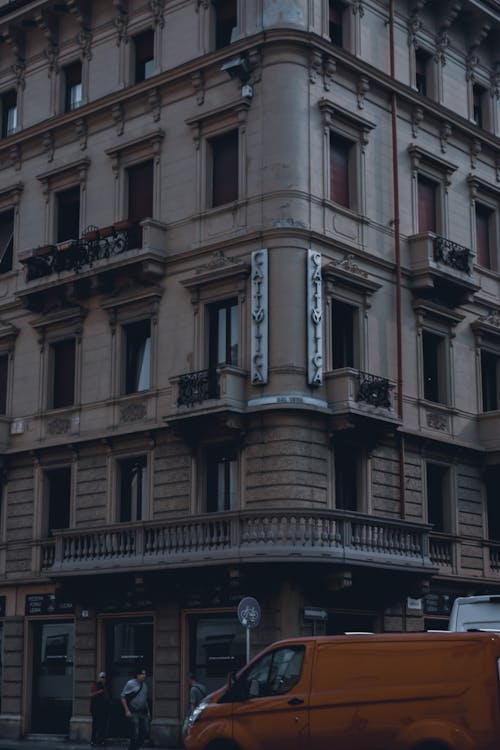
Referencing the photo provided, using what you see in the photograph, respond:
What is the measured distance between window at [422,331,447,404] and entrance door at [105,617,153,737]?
953cm

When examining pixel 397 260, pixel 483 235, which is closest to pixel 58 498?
pixel 397 260

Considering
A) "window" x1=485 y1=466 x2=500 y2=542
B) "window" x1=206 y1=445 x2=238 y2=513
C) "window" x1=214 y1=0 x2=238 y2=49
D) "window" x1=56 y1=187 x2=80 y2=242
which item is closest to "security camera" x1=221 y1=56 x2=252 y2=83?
"window" x1=214 y1=0 x2=238 y2=49

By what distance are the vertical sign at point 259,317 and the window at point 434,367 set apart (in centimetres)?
Result: 590

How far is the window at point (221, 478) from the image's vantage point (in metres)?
29.6

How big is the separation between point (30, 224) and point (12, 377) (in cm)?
443

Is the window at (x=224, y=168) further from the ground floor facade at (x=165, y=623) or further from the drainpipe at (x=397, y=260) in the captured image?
the ground floor facade at (x=165, y=623)

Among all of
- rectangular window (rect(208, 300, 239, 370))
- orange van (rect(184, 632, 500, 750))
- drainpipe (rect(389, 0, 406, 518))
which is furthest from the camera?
drainpipe (rect(389, 0, 406, 518))

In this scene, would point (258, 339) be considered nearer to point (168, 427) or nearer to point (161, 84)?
point (168, 427)

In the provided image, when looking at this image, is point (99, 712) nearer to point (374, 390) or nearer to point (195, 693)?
point (195, 693)

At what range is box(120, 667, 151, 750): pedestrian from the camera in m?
25.5

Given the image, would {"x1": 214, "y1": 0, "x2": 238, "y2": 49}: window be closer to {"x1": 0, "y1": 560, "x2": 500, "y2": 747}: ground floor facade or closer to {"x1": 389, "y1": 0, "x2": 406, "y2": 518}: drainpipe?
{"x1": 389, "y1": 0, "x2": 406, "y2": 518}: drainpipe

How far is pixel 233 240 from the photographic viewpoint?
3036 cm

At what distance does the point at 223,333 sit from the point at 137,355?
308 cm

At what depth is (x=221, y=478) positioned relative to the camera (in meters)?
30.0
